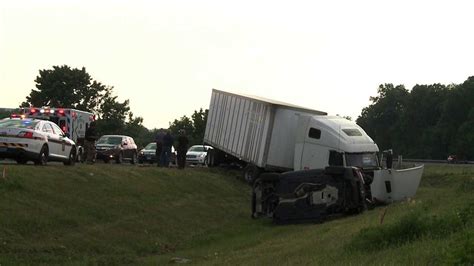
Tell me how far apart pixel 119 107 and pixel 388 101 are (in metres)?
72.7

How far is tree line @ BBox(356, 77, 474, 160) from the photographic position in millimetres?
113788

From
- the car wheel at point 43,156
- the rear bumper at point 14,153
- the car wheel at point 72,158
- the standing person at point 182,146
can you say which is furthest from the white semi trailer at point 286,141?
the rear bumper at point 14,153

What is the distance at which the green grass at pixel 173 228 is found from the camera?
35.7 feet

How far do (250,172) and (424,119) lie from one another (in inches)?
4119

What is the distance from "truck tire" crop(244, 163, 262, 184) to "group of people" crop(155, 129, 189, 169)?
2.83 meters

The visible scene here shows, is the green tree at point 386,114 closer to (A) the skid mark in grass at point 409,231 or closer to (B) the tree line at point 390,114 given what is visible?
(B) the tree line at point 390,114

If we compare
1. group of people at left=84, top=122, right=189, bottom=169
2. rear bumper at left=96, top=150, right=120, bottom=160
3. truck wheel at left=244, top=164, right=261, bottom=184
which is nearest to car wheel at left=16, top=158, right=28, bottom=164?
group of people at left=84, top=122, right=189, bottom=169

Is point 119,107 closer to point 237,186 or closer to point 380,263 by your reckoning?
point 237,186

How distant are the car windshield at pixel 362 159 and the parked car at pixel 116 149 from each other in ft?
43.6

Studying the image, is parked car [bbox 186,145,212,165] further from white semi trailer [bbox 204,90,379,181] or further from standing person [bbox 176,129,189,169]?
standing person [bbox 176,129,189,169]

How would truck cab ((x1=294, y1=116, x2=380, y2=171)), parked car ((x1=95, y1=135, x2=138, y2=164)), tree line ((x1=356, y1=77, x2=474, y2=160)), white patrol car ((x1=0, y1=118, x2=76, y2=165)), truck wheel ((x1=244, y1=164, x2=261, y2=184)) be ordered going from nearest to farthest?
white patrol car ((x1=0, y1=118, x2=76, y2=165)) → truck cab ((x1=294, y1=116, x2=380, y2=171)) → truck wheel ((x1=244, y1=164, x2=261, y2=184)) → parked car ((x1=95, y1=135, x2=138, y2=164)) → tree line ((x1=356, y1=77, x2=474, y2=160))

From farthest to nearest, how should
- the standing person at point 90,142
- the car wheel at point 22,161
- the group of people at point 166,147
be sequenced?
the group of people at point 166,147 < the standing person at point 90,142 < the car wheel at point 22,161

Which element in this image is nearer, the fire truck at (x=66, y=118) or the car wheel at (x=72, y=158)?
the car wheel at (x=72, y=158)

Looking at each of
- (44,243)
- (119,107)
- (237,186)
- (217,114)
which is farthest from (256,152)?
(119,107)
